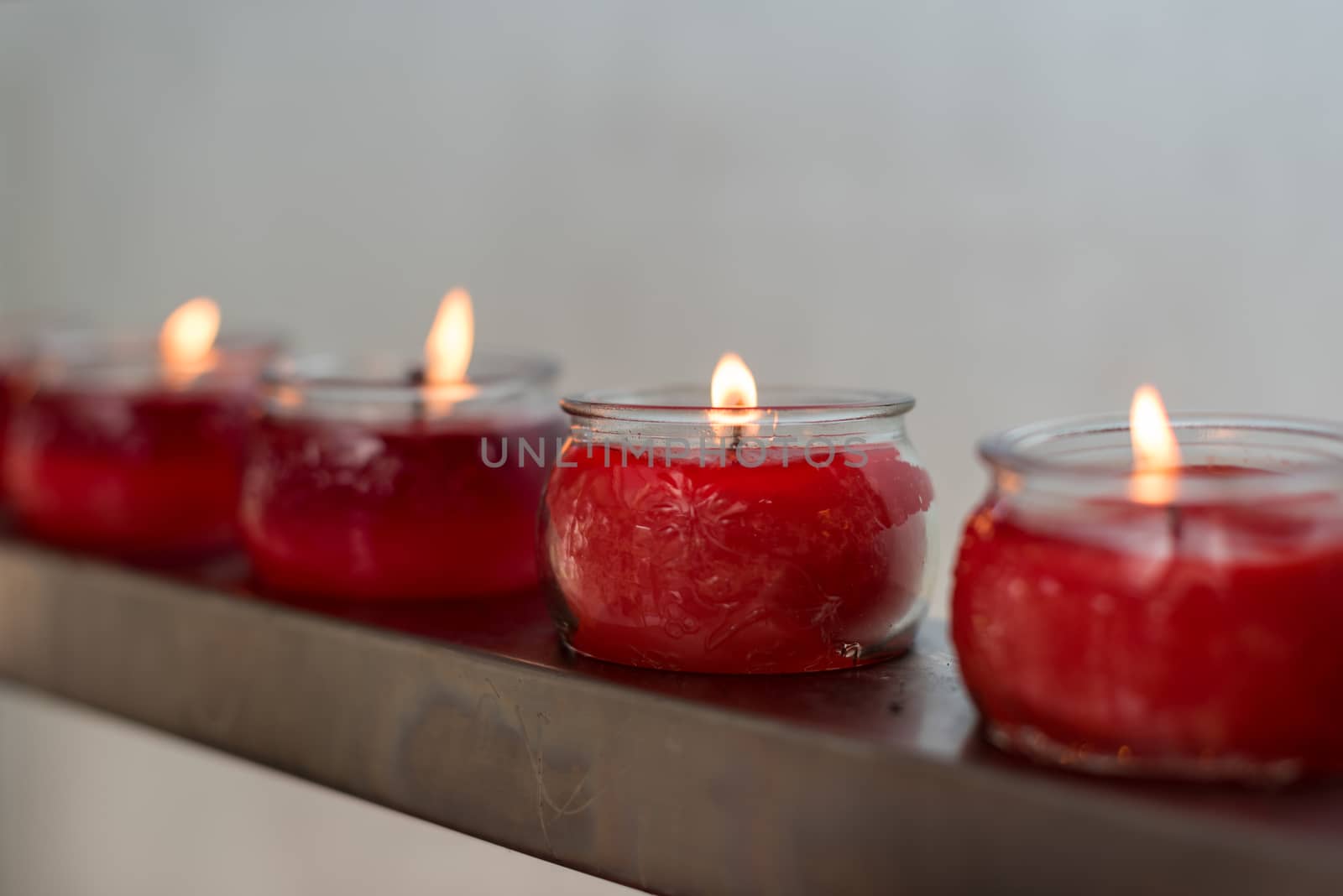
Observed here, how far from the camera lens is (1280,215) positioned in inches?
25.6

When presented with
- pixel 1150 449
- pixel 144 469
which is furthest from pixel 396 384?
pixel 1150 449

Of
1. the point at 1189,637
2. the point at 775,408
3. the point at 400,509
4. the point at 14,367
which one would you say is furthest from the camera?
the point at 14,367

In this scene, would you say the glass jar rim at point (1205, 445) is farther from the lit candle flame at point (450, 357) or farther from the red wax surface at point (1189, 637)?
the lit candle flame at point (450, 357)

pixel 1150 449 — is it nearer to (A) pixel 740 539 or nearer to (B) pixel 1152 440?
(B) pixel 1152 440

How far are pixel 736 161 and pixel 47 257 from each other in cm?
76

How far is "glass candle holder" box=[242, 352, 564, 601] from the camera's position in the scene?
58 cm

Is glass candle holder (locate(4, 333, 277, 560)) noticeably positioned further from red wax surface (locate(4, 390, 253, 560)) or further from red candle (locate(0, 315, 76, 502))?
red candle (locate(0, 315, 76, 502))

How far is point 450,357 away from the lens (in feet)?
2.04

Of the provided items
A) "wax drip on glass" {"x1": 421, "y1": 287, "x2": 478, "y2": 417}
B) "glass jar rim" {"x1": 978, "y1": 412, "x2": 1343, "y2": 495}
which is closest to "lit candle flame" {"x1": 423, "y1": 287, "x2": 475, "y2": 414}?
"wax drip on glass" {"x1": 421, "y1": 287, "x2": 478, "y2": 417}

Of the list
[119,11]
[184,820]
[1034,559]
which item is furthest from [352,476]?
[119,11]

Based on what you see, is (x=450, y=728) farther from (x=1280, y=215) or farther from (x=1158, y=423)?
(x=1280, y=215)

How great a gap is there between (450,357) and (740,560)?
0.73 ft

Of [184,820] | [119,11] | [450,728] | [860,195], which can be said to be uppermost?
[119,11]

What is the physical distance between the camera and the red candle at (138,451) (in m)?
0.69
